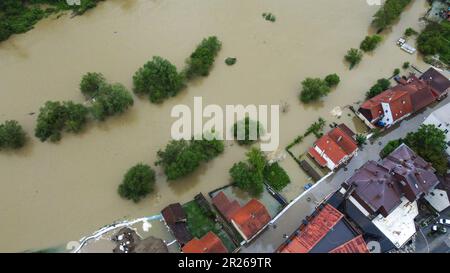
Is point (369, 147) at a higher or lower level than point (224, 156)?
lower

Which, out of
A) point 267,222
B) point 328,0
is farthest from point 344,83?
point 267,222

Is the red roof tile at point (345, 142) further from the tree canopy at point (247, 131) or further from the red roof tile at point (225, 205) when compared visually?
the red roof tile at point (225, 205)

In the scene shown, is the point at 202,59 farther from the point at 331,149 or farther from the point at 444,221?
Result: the point at 444,221

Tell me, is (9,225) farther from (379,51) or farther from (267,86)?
(379,51)

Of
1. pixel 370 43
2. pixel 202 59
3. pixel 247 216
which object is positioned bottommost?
pixel 247 216

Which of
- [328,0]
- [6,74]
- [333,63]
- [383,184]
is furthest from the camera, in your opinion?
[328,0]

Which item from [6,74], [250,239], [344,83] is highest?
[6,74]

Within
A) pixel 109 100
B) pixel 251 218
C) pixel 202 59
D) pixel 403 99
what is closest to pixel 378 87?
pixel 403 99

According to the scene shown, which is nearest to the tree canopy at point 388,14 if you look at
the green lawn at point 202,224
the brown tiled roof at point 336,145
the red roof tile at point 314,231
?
the brown tiled roof at point 336,145
